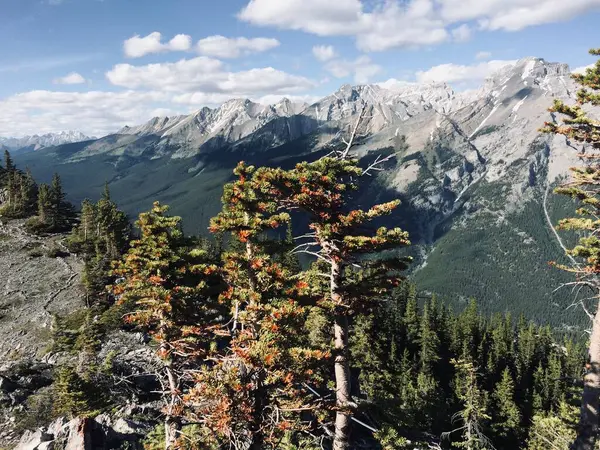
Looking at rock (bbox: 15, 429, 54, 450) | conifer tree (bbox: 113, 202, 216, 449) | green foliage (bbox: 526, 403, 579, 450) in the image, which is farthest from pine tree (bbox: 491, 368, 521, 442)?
rock (bbox: 15, 429, 54, 450)

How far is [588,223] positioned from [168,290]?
21.0 m

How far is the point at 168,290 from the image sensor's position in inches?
892

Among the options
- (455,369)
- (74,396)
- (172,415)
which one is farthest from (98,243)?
(455,369)

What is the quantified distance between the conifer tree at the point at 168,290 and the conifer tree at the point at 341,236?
7248mm

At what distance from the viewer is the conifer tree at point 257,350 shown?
53.7ft

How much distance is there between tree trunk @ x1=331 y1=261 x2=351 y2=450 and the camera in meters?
17.9

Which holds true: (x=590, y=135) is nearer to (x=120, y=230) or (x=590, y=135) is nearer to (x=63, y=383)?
(x=63, y=383)

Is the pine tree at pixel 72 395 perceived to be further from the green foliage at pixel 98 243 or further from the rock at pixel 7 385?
the green foliage at pixel 98 243

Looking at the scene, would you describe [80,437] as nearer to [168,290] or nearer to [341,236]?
[168,290]

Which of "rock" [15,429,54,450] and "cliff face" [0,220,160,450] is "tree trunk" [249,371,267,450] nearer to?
"cliff face" [0,220,160,450]

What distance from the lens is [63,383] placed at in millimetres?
33438

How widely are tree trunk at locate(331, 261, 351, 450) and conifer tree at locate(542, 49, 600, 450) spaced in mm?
10278

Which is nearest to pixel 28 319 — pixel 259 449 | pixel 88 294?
pixel 88 294

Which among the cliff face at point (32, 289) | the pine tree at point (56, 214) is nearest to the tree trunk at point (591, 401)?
the cliff face at point (32, 289)
